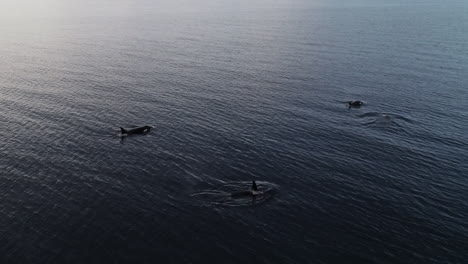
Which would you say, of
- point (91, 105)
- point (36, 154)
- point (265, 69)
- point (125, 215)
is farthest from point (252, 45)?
point (125, 215)

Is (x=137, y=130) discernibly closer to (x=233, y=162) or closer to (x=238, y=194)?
(x=233, y=162)

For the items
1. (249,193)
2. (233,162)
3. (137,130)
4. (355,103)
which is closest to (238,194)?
(249,193)

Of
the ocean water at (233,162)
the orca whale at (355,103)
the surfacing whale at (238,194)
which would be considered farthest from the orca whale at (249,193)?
the orca whale at (355,103)

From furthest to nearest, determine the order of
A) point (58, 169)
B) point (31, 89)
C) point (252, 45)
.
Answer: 1. point (252, 45)
2. point (31, 89)
3. point (58, 169)

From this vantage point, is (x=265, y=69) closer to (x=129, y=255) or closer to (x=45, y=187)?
(x=45, y=187)

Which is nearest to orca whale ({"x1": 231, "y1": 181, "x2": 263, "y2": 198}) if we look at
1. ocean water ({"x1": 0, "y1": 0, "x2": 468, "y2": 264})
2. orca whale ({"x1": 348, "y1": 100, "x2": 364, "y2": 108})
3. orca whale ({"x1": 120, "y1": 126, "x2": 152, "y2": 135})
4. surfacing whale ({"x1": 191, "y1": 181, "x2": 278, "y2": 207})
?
surfacing whale ({"x1": 191, "y1": 181, "x2": 278, "y2": 207})

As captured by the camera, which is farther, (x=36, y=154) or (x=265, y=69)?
(x=265, y=69)

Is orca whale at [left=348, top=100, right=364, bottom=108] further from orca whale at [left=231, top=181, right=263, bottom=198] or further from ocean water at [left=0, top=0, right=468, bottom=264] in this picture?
orca whale at [left=231, top=181, right=263, bottom=198]

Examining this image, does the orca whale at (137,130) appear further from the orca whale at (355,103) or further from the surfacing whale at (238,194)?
the orca whale at (355,103)
